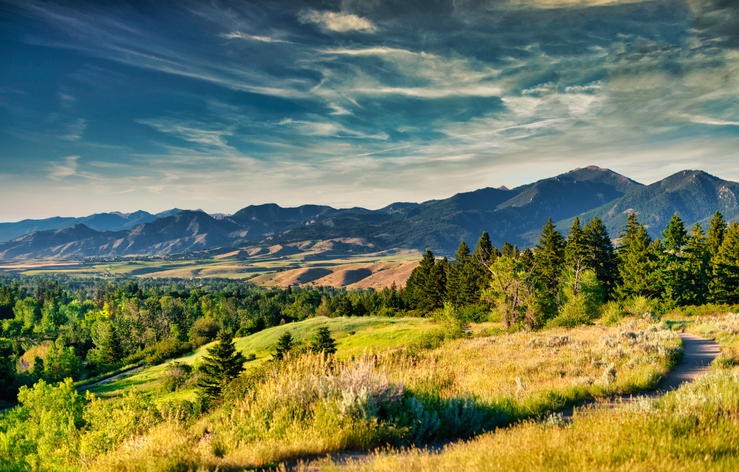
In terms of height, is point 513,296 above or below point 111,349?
above

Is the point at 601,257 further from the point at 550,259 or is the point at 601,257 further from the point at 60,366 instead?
the point at 60,366

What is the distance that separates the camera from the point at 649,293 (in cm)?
5734

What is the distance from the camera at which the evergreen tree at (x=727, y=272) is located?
50719 mm

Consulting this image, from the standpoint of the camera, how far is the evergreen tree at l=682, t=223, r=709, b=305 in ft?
178

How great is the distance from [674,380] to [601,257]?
2560 inches

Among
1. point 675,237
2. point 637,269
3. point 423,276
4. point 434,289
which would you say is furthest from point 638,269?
point 423,276

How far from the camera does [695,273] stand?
54.7 meters

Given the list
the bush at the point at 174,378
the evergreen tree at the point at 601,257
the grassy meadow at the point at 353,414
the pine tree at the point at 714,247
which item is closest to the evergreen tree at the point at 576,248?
the evergreen tree at the point at 601,257

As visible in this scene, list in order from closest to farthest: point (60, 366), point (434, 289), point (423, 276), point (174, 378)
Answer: point (174, 378)
point (60, 366)
point (434, 289)
point (423, 276)

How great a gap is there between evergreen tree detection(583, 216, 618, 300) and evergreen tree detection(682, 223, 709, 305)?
10007mm

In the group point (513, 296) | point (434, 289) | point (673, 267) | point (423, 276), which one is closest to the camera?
point (513, 296)

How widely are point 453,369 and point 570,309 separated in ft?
90.7

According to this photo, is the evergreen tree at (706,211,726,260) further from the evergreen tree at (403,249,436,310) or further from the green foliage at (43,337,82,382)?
the green foliage at (43,337,82,382)

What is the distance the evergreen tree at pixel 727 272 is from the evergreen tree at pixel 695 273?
214cm
